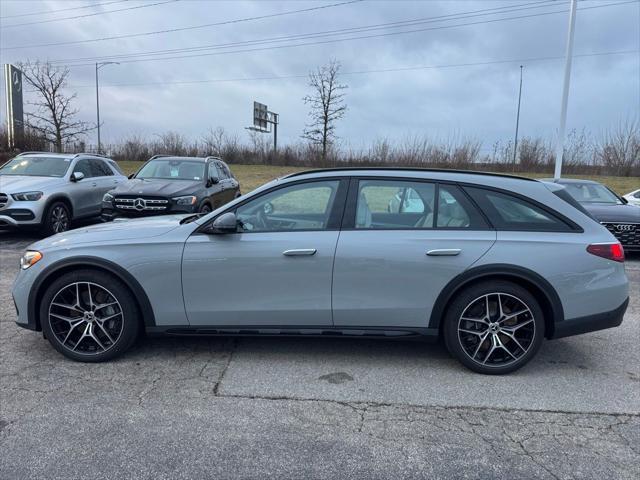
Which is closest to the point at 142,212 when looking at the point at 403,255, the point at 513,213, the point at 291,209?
the point at 291,209

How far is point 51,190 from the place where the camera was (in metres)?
10.1

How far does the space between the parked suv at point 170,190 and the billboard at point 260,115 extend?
3976 cm

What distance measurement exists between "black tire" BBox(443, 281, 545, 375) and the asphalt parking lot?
0.46 feet

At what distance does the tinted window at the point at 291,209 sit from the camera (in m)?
4.11

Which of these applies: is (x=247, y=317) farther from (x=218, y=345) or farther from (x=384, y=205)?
(x=384, y=205)

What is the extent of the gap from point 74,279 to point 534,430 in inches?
140

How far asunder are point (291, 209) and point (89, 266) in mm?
1684

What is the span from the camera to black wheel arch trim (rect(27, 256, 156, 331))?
4.01m

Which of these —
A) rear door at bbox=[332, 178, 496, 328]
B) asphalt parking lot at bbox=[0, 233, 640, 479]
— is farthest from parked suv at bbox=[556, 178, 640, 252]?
rear door at bbox=[332, 178, 496, 328]

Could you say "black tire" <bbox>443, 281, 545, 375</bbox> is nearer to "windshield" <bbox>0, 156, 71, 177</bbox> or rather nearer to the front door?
the front door

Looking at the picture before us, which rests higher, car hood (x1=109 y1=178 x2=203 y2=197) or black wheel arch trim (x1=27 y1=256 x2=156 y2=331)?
car hood (x1=109 y1=178 x2=203 y2=197)

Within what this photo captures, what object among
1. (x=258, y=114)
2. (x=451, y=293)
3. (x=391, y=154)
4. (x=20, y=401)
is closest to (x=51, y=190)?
(x=20, y=401)

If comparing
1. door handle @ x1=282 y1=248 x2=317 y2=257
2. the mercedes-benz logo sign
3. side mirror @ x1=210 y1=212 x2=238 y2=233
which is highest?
side mirror @ x1=210 y1=212 x2=238 y2=233

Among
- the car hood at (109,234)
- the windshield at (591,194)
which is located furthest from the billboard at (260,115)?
the car hood at (109,234)
